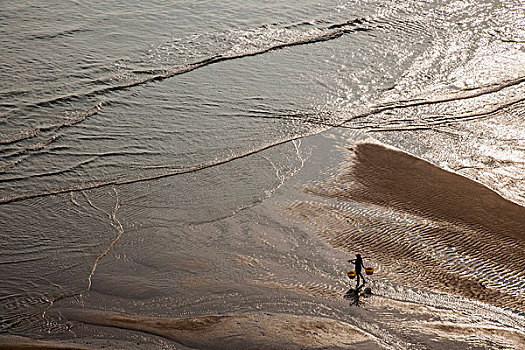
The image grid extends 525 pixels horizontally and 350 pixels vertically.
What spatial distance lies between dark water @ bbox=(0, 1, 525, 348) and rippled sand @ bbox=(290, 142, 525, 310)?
0.05m

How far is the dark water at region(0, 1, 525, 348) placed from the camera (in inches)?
392

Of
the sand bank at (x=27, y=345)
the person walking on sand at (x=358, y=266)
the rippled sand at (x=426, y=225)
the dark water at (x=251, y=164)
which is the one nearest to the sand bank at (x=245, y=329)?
the dark water at (x=251, y=164)

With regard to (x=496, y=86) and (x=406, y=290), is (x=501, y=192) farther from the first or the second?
(x=496, y=86)

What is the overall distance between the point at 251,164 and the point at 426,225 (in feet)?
14.9

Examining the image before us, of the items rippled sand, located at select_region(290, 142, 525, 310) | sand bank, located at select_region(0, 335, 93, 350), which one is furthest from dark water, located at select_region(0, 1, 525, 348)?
sand bank, located at select_region(0, 335, 93, 350)

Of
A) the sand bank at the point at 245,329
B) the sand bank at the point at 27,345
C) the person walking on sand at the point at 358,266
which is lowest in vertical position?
the sand bank at the point at 27,345

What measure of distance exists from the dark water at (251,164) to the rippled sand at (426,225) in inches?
1.8

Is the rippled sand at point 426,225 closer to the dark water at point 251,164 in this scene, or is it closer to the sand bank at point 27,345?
the dark water at point 251,164

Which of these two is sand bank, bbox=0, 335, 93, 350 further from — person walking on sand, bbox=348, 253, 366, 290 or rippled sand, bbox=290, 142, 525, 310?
rippled sand, bbox=290, 142, 525, 310

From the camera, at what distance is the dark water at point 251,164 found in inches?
392

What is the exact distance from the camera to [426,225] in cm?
1194

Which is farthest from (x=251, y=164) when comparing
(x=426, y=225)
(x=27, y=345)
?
(x=27, y=345)

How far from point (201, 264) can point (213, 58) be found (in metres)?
10.9

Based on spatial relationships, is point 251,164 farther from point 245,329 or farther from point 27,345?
point 27,345
